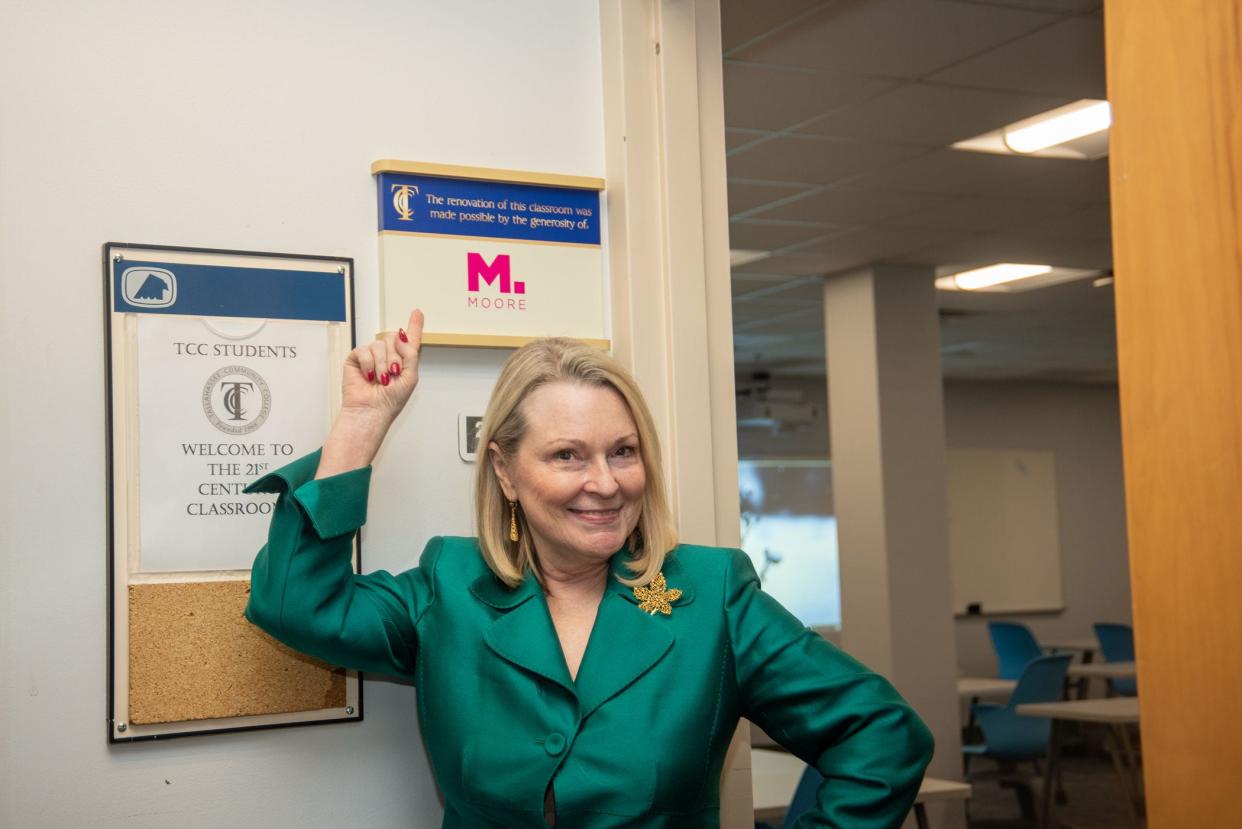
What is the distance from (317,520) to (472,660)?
A: 0.32 metres

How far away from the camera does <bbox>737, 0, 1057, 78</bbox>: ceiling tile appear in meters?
3.80

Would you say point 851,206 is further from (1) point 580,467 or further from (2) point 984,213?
(1) point 580,467

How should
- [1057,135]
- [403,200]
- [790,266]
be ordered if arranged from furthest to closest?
[790,266] → [1057,135] → [403,200]

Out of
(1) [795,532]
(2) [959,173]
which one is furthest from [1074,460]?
(2) [959,173]

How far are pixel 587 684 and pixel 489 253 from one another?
2.65 feet

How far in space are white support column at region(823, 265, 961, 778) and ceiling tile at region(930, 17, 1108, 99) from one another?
297 cm

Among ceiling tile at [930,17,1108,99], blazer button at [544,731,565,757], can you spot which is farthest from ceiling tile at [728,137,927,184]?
blazer button at [544,731,565,757]

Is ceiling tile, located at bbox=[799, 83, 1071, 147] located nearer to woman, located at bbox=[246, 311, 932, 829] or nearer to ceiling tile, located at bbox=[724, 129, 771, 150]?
ceiling tile, located at bbox=[724, 129, 771, 150]

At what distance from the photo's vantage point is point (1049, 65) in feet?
14.2

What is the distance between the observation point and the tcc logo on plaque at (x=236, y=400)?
81.7 inches

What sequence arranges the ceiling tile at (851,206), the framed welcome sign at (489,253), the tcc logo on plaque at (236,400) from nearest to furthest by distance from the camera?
the tcc logo on plaque at (236,400), the framed welcome sign at (489,253), the ceiling tile at (851,206)

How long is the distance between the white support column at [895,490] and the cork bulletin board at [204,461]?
220 inches

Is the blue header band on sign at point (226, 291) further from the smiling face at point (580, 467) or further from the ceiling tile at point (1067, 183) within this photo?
the ceiling tile at point (1067, 183)

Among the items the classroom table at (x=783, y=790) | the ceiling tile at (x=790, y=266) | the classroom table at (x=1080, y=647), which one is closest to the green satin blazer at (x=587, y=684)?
the classroom table at (x=783, y=790)
